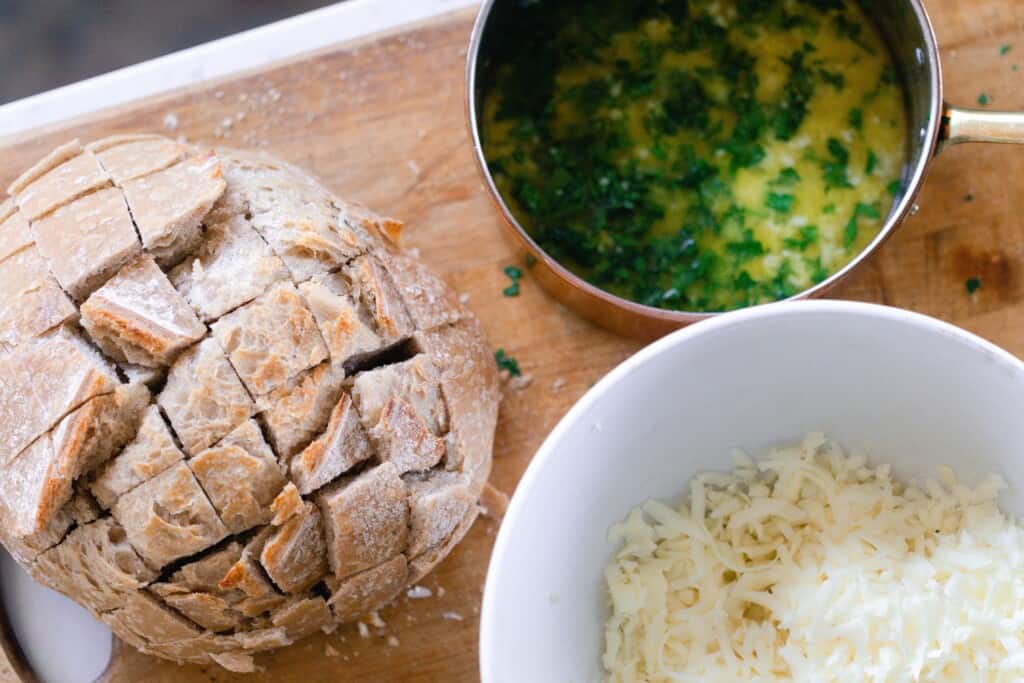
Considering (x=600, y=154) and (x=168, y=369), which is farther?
(x=600, y=154)

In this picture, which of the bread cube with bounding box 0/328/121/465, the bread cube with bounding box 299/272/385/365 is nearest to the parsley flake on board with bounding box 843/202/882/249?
the bread cube with bounding box 299/272/385/365

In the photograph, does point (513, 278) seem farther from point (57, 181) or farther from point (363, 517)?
point (57, 181)

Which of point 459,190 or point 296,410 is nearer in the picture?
point 296,410

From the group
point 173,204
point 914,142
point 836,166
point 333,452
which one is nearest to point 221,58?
point 173,204

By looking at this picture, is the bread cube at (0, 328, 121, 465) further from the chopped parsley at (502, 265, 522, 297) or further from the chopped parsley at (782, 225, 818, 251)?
the chopped parsley at (782, 225, 818, 251)

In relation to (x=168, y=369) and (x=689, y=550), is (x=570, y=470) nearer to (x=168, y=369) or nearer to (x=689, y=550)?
(x=689, y=550)

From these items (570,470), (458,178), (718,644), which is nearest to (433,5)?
(458,178)
